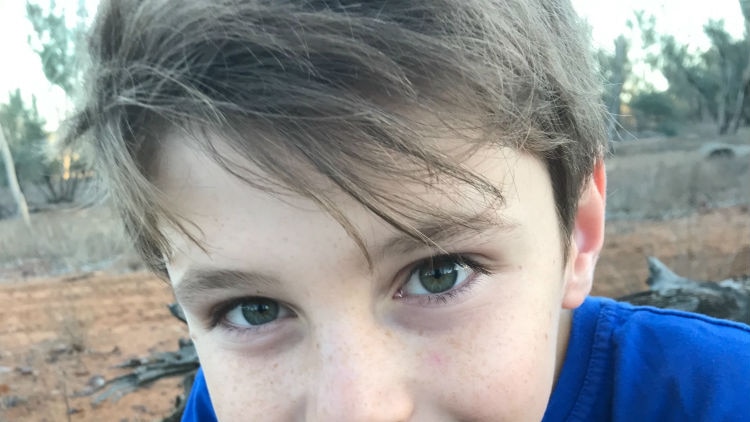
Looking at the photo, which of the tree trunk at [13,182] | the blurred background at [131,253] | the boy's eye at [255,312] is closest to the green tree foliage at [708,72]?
the blurred background at [131,253]

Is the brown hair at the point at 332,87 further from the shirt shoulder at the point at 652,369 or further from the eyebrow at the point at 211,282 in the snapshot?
the shirt shoulder at the point at 652,369

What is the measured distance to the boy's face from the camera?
2.85 ft

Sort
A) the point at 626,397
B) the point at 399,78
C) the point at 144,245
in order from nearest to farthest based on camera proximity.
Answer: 1. the point at 399,78
2. the point at 144,245
3. the point at 626,397

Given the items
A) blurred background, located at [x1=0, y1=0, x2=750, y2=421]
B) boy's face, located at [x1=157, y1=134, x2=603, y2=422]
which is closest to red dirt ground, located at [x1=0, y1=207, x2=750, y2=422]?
blurred background, located at [x1=0, y1=0, x2=750, y2=421]

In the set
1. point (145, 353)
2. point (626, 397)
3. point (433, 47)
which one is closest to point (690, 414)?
point (626, 397)

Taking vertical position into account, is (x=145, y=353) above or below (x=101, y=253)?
below

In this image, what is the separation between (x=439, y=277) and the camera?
971mm

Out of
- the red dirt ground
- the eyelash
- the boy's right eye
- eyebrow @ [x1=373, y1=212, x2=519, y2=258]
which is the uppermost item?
eyebrow @ [x1=373, y1=212, x2=519, y2=258]

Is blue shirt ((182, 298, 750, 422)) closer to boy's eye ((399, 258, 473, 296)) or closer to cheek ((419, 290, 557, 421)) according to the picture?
cheek ((419, 290, 557, 421))

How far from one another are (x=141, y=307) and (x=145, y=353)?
3.47ft

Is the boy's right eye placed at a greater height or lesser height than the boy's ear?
lesser

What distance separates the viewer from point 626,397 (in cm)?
132

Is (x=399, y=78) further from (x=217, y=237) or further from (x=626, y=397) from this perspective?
(x=626, y=397)

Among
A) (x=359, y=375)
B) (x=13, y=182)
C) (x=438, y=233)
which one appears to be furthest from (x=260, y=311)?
(x=13, y=182)
